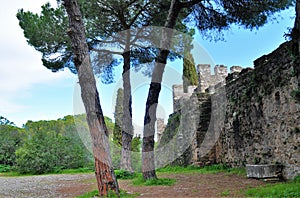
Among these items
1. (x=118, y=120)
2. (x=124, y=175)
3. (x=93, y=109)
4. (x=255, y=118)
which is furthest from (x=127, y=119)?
(x=118, y=120)

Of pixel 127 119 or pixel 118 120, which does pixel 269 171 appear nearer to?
pixel 127 119

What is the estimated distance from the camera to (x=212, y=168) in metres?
10.1

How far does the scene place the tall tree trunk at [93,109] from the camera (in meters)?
5.19

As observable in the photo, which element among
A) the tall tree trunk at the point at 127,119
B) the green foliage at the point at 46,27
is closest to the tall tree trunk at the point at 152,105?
the tall tree trunk at the point at 127,119

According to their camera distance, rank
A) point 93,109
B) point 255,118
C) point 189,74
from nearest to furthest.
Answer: point 93,109 → point 255,118 → point 189,74

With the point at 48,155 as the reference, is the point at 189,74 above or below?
above

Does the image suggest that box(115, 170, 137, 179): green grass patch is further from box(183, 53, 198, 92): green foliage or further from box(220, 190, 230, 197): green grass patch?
box(183, 53, 198, 92): green foliage

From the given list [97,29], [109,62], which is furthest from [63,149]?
[97,29]

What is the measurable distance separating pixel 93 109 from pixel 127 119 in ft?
19.5

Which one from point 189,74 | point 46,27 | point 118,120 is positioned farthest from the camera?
point 118,120

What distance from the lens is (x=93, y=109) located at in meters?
5.42

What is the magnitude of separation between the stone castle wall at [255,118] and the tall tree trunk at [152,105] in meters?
2.33

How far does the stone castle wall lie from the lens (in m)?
6.18

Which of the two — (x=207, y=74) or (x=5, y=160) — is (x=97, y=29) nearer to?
(x=207, y=74)
